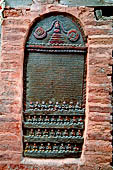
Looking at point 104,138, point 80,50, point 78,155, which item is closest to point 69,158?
point 78,155

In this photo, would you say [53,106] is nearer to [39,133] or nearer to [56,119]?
[56,119]

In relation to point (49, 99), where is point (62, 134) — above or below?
below

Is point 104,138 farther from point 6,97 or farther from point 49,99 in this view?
point 6,97

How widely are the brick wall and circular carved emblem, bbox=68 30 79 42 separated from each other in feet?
0.44

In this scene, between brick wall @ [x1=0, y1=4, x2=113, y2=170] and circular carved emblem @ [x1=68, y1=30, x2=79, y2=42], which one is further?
circular carved emblem @ [x1=68, y1=30, x2=79, y2=42]

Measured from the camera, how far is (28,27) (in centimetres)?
242

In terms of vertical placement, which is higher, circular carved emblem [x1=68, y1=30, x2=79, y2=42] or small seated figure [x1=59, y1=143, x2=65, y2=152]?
circular carved emblem [x1=68, y1=30, x2=79, y2=42]

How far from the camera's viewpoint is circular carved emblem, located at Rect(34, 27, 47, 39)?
2439 millimetres

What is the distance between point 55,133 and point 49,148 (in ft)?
0.70

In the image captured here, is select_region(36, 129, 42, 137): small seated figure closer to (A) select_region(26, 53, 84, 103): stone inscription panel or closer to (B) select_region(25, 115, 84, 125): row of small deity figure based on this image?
(B) select_region(25, 115, 84, 125): row of small deity figure

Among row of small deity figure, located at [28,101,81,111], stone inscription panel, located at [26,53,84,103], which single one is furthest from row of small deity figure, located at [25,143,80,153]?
stone inscription panel, located at [26,53,84,103]

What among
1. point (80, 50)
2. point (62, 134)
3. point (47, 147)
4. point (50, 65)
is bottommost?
point (47, 147)

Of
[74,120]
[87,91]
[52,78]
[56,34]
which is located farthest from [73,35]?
[74,120]

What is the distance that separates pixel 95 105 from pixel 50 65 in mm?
818
